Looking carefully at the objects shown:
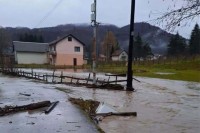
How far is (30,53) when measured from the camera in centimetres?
10462

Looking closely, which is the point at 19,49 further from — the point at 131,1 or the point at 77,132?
the point at 77,132

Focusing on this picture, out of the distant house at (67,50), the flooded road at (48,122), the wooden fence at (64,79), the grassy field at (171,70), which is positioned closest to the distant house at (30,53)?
the distant house at (67,50)

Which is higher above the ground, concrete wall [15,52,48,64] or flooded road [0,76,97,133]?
concrete wall [15,52,48,64]

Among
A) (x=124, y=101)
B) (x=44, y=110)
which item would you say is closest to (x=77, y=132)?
(x=44, y=110)

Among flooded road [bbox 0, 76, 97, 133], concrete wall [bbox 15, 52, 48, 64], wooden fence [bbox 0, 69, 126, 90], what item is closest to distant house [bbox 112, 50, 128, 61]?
concrete wall [bbox 15, 52, 48, 64]

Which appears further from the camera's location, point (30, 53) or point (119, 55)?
point (119, 55)

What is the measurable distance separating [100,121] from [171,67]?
5952cm

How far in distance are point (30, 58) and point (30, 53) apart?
138 cm

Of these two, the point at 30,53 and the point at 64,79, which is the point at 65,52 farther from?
the point at 64,79

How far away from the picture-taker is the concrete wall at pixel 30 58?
337 ft

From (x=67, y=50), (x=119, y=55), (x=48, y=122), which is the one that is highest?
(x=67, y=50)

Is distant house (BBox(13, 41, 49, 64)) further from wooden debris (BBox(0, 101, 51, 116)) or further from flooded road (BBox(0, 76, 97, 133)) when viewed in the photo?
flooded road (BBox(0, 76, 97, 133))

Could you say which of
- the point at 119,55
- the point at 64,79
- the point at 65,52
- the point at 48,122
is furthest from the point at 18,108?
the point at 119,55

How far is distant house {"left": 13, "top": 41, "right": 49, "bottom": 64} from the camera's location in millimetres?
102875
